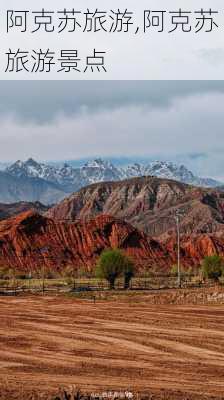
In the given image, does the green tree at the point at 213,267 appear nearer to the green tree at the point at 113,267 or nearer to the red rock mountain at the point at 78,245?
the green tree at the point at 113,267

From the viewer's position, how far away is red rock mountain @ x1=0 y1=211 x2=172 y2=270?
142750 millimetres

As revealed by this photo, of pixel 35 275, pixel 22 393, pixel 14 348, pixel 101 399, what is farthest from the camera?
pixel 35 275

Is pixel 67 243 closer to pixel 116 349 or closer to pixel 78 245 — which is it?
pixel 78 245

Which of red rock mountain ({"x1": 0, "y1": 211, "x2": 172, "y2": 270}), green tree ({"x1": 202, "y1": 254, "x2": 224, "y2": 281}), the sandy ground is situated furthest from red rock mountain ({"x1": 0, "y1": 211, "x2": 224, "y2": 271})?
the sandy ground

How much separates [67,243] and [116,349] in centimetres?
12217

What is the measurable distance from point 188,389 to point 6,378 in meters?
6.91

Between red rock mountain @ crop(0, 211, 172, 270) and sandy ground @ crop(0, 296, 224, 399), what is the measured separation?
90.6m

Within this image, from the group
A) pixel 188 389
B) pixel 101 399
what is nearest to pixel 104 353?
pixel 188 389

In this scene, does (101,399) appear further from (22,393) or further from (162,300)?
(162,300)

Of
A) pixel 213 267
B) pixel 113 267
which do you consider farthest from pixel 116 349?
pixel 213 267

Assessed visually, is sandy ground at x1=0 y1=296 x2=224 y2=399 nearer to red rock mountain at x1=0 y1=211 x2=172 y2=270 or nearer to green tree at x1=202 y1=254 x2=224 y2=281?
green tree at x1=202 y1=254 x2=224 y2=281

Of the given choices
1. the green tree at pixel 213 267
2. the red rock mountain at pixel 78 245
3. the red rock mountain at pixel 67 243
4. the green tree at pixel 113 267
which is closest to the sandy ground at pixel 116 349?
the green tree at pixel 113 267

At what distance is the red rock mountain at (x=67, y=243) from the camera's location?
142750 mm

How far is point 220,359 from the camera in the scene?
95.3ft
